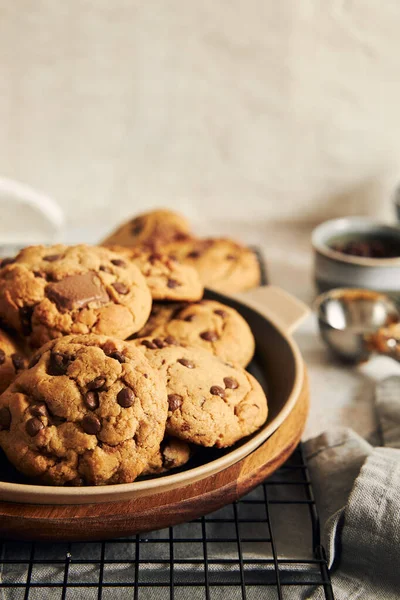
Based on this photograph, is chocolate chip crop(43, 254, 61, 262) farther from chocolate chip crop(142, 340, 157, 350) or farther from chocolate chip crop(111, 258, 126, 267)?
chocolate chip crop(142, 340, 157, 350)

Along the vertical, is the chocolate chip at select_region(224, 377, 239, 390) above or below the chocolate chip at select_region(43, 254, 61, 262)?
below

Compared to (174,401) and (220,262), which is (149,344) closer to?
(174,401)

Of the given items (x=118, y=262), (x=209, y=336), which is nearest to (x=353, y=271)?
(x=209, y=336)

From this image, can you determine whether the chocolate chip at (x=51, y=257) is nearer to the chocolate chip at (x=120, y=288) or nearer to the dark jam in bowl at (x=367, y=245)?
the chocolate chip at (x=120, y=288)

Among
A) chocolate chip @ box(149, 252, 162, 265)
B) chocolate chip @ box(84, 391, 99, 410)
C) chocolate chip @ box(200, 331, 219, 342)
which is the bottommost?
chocolate chip @ box(200, 331, 219, 342)

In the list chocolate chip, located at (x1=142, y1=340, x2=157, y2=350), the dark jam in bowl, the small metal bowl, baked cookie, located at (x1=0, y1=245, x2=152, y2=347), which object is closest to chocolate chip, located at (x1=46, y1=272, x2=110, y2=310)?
baked cookie, located at (x1=0, y1=245, x2=152, y2=347)

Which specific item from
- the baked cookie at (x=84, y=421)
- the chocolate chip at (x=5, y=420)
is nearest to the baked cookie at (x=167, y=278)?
the baked cookie at (x=84, y=421)
